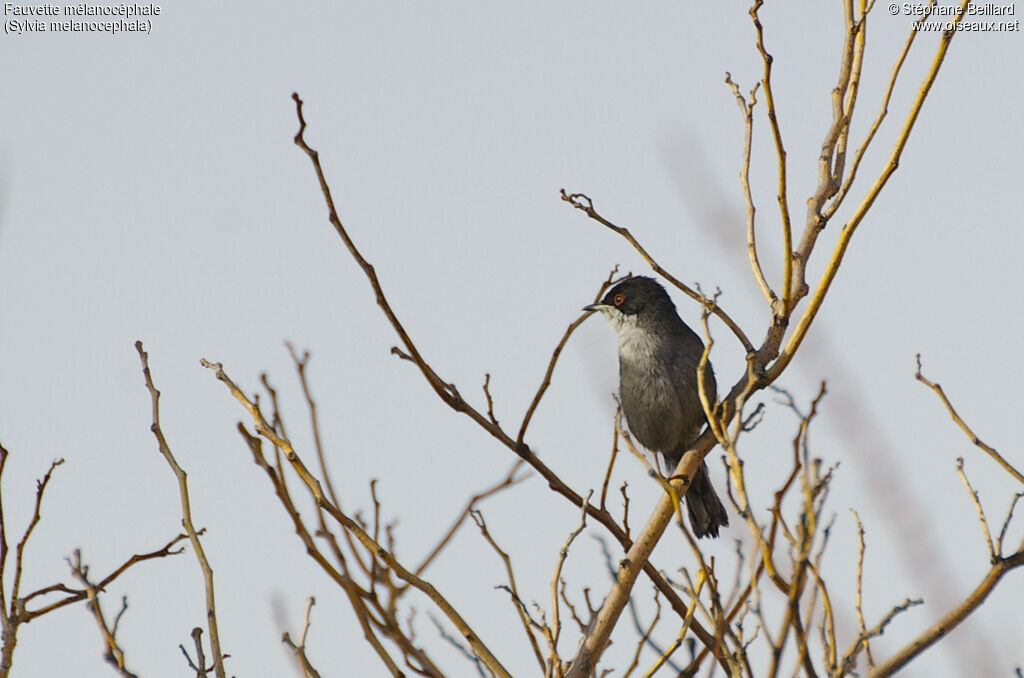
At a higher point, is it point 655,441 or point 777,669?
point 655,441

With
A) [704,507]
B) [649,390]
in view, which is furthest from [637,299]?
[704,507]

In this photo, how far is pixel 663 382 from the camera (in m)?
6.49

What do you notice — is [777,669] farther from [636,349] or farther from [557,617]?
[636,349]

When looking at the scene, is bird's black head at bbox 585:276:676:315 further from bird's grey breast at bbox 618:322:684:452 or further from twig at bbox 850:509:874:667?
twig at bbox 850:509:874:667

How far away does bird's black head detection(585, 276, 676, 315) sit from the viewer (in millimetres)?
6945

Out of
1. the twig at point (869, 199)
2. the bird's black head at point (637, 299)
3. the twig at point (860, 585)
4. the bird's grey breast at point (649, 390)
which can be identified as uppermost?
the bird's black head at point (637, 299)

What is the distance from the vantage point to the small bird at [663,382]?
21.2 ft

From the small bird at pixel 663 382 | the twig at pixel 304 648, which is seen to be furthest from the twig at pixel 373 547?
the small bird at pixel 663 382

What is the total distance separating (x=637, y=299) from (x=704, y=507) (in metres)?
1.31

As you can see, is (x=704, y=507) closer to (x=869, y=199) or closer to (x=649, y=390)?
(x=649, y=390)

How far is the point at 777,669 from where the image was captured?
2.28 m

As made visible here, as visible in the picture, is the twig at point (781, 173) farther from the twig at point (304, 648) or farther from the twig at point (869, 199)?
the twig at point (304, 648)

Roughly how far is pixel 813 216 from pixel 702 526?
2.85 meters

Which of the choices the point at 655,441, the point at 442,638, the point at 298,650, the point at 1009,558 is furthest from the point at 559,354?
the point at 655,441
